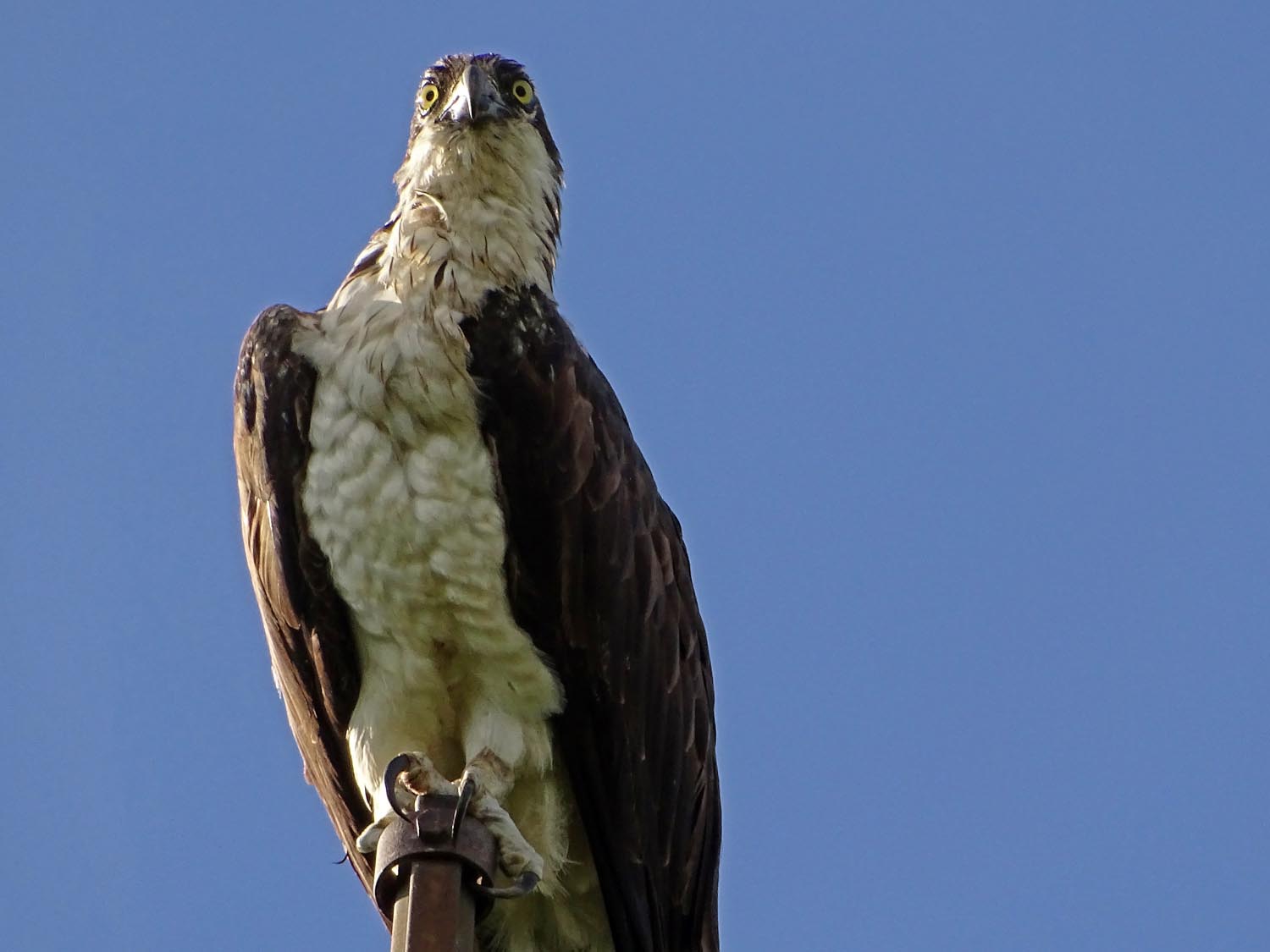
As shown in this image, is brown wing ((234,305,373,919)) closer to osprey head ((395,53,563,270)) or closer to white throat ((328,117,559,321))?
white throat ((328,117,559,321))

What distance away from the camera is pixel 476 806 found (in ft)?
17.6

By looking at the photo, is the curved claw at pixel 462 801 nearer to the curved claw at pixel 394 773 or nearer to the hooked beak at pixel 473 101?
the curved claw at pixel 394 773

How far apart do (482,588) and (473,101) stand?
2.04 meters

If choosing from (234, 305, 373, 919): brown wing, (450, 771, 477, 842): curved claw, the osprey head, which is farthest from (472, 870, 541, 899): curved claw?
the osprey head

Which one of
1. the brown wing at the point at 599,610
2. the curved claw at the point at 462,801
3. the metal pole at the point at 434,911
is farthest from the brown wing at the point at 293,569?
the metal pole at the point at 434,911

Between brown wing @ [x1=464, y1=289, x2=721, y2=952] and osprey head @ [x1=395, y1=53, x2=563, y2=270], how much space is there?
25.5 inches

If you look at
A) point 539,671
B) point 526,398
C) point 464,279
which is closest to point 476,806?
point 539,671

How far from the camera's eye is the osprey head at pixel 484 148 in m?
7.07

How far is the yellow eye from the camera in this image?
7.57 m

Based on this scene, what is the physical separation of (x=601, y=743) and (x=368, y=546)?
960mm

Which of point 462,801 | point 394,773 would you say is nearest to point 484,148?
point 394,773

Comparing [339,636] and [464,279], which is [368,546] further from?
[464,279]

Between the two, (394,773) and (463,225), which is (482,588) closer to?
(394,773)

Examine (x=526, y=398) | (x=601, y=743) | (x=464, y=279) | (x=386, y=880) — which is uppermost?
(x=464, y=279)
